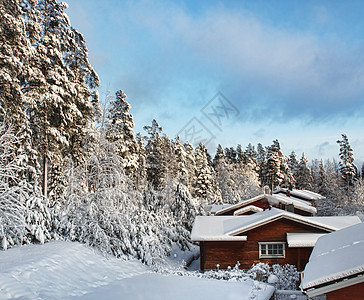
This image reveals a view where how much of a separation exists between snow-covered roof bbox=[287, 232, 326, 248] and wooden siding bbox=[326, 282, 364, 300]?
10676mm

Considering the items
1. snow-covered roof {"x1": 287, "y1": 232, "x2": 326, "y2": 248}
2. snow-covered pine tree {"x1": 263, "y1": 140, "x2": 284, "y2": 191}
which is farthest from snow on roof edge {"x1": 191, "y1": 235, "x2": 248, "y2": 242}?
snow-covered pine tree {"x1": 263, "y1": 140, "x2": 284, "y2": 191}

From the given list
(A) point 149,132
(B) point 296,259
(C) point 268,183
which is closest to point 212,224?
(B) point 296,259

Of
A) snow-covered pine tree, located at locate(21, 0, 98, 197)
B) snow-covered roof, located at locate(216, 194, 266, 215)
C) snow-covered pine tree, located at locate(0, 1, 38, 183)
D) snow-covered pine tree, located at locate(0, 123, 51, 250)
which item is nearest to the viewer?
snow-covered pine tree, located at locate(0, 123, 51, 250)

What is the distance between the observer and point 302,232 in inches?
748

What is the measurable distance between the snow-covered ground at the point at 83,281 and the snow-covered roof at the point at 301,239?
19.8 feet

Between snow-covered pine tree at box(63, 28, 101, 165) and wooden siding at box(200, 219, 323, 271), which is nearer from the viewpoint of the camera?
wooden siding at box(200, 219, 323, 271)

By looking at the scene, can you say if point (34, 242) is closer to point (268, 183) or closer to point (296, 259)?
point (296, 259)

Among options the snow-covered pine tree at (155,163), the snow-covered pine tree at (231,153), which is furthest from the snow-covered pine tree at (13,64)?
the snow-covered pine tree at (231,153)

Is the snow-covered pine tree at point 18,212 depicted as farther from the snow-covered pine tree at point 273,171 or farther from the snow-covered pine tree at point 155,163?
the snow-covered pine tree at point 273,171

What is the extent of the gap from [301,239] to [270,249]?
2.24 m

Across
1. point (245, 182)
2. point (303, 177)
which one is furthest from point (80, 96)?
point (303, 177)

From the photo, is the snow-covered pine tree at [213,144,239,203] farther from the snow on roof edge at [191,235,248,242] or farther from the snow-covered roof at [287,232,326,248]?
the snow on roof edge at [191,235,248,242]

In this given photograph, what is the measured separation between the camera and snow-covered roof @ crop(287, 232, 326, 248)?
57.5 feet

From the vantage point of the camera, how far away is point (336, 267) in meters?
7.59
